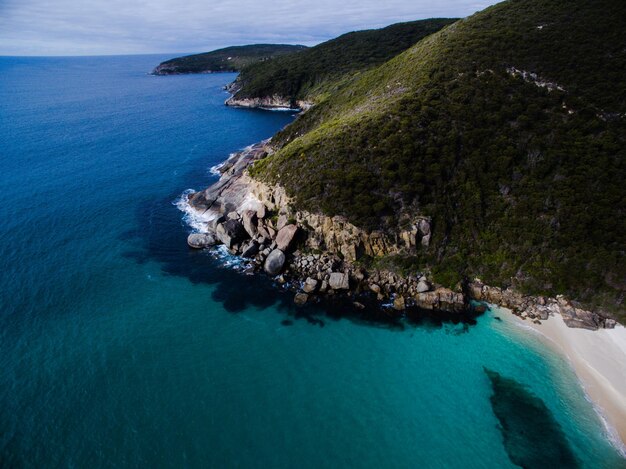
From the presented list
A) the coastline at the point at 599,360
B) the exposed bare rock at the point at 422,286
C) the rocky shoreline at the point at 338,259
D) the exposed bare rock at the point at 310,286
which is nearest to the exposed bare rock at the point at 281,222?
the rocky shoreline at the point at 338,259

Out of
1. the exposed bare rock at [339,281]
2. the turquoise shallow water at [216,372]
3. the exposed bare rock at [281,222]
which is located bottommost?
the turquoise shallow water at [216,372]

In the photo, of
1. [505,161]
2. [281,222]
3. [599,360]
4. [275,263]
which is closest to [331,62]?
[505,161]

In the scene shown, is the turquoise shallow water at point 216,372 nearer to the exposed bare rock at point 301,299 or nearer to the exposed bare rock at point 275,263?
the exposed bare rock at point 301,299

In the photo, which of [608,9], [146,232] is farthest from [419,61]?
[146,232]

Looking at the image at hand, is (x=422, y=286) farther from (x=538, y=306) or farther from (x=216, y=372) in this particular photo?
(x=216, y=372)

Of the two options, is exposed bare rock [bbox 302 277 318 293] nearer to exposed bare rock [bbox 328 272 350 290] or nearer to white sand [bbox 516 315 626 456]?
exposed bare rock [bbox 328 272 350 290]

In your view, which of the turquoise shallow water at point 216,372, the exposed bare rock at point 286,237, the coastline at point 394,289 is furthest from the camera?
the exposed bare rock at point 286,237
